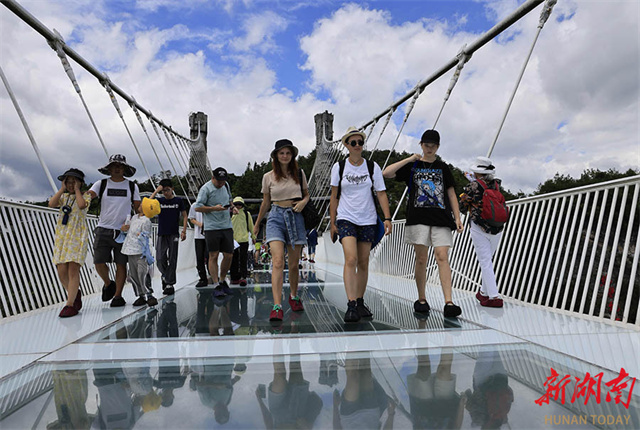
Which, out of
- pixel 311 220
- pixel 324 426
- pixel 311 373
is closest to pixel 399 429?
pixel 324 426

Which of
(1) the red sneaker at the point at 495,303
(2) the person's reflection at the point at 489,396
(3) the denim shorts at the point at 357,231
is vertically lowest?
(1) the red sneaker at the point at 495,303

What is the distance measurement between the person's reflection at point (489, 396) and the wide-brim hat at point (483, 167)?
2.06 metres

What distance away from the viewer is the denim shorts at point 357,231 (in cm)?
301

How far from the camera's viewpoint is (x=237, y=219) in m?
6.25

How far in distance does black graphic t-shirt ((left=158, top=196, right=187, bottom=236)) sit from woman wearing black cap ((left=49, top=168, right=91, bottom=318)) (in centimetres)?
142

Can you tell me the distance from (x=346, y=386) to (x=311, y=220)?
1956mm

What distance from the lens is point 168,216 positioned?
480 centimetres

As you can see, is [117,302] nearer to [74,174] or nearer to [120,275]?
[120,275]

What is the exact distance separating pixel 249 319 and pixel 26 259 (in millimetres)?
2184

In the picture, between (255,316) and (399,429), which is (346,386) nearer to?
(399,429)

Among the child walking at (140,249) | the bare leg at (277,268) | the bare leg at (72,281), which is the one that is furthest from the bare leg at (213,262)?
the bare leg at (277,268)

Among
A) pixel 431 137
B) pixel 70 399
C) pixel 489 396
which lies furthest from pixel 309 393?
pixel 431 137

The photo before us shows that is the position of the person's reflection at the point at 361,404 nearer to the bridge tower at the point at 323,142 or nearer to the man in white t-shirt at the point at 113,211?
the man in white t-shirt at the point at 113,211

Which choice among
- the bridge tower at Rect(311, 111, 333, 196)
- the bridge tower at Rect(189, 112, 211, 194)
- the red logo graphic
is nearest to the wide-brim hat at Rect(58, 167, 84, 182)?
the red logo graphic
